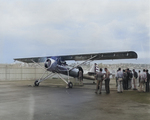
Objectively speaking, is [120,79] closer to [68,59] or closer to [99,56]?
[99,56]

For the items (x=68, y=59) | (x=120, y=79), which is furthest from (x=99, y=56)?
(x=120, y=79)

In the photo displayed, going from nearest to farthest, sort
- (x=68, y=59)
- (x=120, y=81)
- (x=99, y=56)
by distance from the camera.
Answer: (x=120, y=81) → (x=99, y=56) → (x=68, y=59)

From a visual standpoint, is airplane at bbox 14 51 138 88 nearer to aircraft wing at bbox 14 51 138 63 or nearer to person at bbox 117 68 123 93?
aircraft wing at bbox 14 51 138 63

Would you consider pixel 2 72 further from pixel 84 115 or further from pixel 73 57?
pixel 84 115

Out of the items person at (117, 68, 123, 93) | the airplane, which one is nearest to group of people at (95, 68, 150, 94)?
person at (117, 68, 123, 93)

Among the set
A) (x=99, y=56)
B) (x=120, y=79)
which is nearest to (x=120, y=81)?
(x=120, y=79)

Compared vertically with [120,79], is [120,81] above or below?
below

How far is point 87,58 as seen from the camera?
58.9ft

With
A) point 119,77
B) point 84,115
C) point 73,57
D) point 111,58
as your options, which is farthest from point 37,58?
point 84,115

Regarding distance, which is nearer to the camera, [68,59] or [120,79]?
[120,79]

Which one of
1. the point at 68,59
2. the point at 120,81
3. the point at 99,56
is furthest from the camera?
the point at 68,59

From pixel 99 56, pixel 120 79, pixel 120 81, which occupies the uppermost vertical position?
pixel 99 56

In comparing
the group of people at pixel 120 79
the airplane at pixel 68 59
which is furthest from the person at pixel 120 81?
the airplane at pixel 68 59

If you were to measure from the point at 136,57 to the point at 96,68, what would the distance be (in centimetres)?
1173
